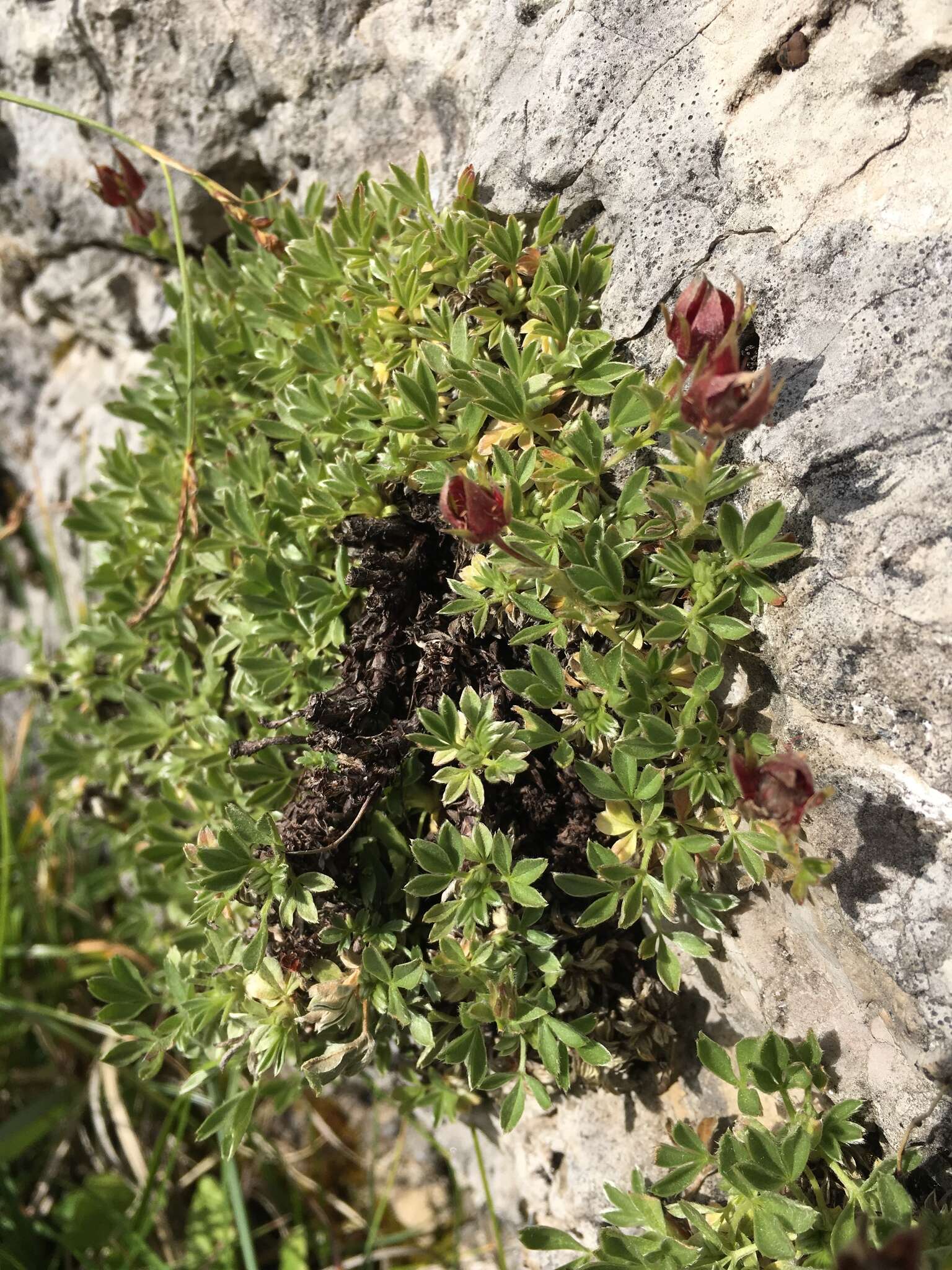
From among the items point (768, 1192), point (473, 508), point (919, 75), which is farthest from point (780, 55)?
point (768, 1192)

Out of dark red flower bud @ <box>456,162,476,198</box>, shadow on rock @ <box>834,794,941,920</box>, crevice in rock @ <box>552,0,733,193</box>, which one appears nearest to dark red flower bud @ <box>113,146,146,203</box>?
dark red flower bud @ <box>456,162,476,198</box>

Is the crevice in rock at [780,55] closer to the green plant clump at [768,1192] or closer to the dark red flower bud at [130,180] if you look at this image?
the dark red flower bud at [130,180]

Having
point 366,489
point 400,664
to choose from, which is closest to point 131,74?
point 366,489

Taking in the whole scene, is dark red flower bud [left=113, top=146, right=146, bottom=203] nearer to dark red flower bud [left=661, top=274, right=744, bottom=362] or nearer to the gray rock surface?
the gray rock surface

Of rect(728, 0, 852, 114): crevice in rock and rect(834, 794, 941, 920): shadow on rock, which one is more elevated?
rect(728, 0, 852, 114): crevice in rock

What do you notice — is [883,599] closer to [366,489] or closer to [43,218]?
[366,489]

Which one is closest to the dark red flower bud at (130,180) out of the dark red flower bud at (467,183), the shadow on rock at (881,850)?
the dark red flower bud at (467,183)
